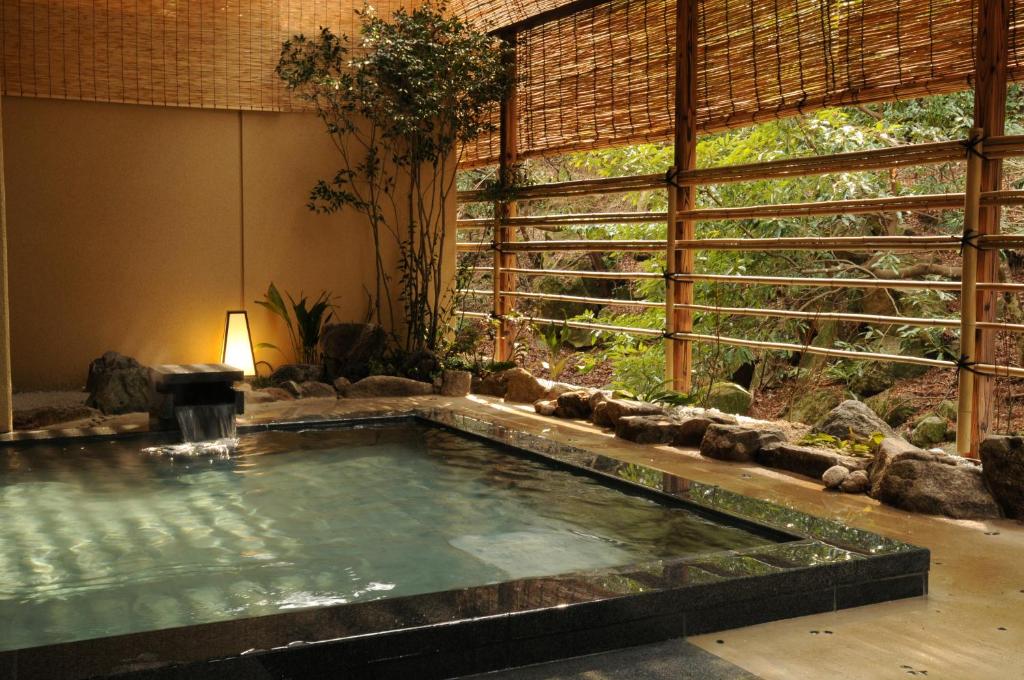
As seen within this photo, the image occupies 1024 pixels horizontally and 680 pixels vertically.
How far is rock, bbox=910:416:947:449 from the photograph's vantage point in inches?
289

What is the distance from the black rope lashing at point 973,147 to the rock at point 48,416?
5.21 meters

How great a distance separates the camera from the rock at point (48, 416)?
605 centimetres

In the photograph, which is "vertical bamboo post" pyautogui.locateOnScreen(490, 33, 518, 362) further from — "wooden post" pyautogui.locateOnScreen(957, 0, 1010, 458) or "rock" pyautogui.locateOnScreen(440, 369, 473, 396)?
"wooden post" pyautogui.locateOnScreen(957, 0, 1010, 458)

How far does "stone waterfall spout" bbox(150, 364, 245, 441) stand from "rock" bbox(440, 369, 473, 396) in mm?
2228

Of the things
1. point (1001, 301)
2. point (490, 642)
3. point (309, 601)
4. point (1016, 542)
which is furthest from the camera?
point (1001, 301)

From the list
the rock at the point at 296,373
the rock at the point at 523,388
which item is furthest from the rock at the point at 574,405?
the rock at the point at 296,373

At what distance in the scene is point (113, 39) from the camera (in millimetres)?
7555

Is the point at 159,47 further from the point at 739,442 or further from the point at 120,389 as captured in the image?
the point at 739,442

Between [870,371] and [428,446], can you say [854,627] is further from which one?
[870,371]

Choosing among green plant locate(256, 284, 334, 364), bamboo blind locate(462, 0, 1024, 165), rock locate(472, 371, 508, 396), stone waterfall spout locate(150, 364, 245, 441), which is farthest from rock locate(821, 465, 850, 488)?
green plant locate(256, 284, 334, 364)

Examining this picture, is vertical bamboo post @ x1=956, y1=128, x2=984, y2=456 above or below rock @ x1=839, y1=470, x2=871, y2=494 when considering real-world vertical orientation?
above

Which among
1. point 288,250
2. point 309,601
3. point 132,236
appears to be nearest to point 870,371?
point 288,250

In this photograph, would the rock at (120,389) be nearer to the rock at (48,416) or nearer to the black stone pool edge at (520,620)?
the rock at (48,416)

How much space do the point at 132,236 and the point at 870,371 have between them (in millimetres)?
6215
